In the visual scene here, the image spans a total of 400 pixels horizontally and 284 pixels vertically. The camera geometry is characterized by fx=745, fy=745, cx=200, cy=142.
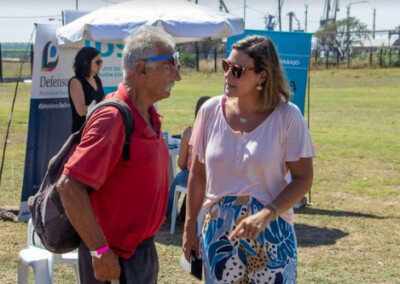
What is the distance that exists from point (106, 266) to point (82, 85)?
496 cm

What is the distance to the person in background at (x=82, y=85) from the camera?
7.59 metres

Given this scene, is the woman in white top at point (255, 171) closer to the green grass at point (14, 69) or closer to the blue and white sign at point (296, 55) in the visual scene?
the blue and white sign at point (296, 55)

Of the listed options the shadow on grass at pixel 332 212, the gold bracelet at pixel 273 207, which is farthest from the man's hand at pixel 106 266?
the shadow on grass at pixel 332 212

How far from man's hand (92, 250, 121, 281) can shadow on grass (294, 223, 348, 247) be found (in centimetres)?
421

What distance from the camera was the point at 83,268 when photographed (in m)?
3.05

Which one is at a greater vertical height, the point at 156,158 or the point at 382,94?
the point at 156,158

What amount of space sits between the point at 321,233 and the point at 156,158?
15.5 ft

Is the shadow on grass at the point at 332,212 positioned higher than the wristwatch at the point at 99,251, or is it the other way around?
the wristwatch at the point at 99,251

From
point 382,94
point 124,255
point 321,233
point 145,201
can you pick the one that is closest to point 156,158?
point 145,201

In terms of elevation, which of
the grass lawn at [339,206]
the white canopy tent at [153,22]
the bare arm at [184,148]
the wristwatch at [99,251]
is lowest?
the grass lawn at [339,206]

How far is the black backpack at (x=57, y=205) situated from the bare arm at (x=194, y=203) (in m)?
0.61

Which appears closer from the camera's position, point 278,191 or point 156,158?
point 156,158

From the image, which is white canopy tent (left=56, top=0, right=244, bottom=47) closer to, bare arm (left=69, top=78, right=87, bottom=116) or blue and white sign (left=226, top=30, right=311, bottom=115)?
bare arm (left=69, top=78, right=87, bottom=116)

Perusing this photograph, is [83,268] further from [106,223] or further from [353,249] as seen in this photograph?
[353,249]
